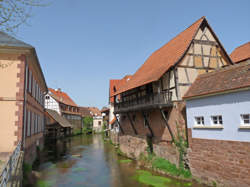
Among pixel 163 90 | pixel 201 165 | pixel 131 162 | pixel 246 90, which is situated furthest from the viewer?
pixel 131 162

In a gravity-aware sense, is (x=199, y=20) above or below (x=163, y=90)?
above

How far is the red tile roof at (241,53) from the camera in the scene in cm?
2027

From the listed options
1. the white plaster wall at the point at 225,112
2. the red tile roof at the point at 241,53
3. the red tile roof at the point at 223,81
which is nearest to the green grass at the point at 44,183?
the white plaster wall at the point at 225,112

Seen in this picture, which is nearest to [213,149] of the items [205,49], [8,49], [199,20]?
[205,49]

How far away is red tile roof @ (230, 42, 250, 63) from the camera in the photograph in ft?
66.5

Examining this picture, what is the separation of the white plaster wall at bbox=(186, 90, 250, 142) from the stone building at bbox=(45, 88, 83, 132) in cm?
3200

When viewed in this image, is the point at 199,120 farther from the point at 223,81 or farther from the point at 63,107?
the point at 63,107

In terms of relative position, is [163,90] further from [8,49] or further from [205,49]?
[8,49]

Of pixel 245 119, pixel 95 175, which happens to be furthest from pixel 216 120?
pixel 95 175

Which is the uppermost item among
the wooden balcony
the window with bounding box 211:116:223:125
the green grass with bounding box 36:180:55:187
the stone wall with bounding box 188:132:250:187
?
the wooden balcony

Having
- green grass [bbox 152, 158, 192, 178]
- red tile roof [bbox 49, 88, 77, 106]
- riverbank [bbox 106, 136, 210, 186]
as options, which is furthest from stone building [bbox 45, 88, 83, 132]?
green grass [bbox 152, 158, 192, 178]

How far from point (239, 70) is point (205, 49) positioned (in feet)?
15.3

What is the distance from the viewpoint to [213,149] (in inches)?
392

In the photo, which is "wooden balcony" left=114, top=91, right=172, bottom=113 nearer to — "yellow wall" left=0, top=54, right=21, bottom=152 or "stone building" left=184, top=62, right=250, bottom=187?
"stone building" left=184, top=62, right=250, bottom=187
